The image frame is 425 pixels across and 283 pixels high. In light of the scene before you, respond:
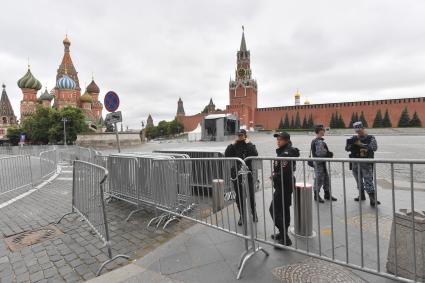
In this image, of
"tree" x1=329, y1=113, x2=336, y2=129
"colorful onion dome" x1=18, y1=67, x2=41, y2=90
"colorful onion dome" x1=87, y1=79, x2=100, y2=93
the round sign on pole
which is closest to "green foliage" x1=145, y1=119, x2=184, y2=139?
"colorful onion dome" x1=87, y1=79, x2=100, y2=93

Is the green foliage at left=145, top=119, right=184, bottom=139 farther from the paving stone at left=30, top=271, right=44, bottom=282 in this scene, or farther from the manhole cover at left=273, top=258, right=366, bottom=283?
the manhole cover at left=273, top=258, right=366, bottom=283

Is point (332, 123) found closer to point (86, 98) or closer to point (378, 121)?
A: point (378, 121)

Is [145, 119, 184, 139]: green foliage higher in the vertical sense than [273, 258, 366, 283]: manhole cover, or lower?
higher

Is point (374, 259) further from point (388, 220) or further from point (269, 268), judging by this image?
point (388, 220)

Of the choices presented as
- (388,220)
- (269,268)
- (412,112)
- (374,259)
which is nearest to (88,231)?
(269,268)

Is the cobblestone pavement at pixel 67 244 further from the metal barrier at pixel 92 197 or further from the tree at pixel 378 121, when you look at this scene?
the tree at pixel 378 121

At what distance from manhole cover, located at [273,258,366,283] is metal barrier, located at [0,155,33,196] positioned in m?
8.45

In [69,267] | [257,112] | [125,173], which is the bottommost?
[69,267]

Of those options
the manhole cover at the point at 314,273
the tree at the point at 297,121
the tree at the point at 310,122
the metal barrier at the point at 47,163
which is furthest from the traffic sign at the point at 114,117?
the tree at the point at 297,121

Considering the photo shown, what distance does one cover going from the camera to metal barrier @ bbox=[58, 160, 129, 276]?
3.73 metres

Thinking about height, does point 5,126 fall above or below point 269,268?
above

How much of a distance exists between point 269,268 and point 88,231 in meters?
3.23

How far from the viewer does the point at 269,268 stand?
3219 millimetres

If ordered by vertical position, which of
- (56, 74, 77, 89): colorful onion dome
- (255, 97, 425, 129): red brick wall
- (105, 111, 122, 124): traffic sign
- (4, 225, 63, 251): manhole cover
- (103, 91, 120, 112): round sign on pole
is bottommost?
(4, 225, 63, 251): manhole cover
